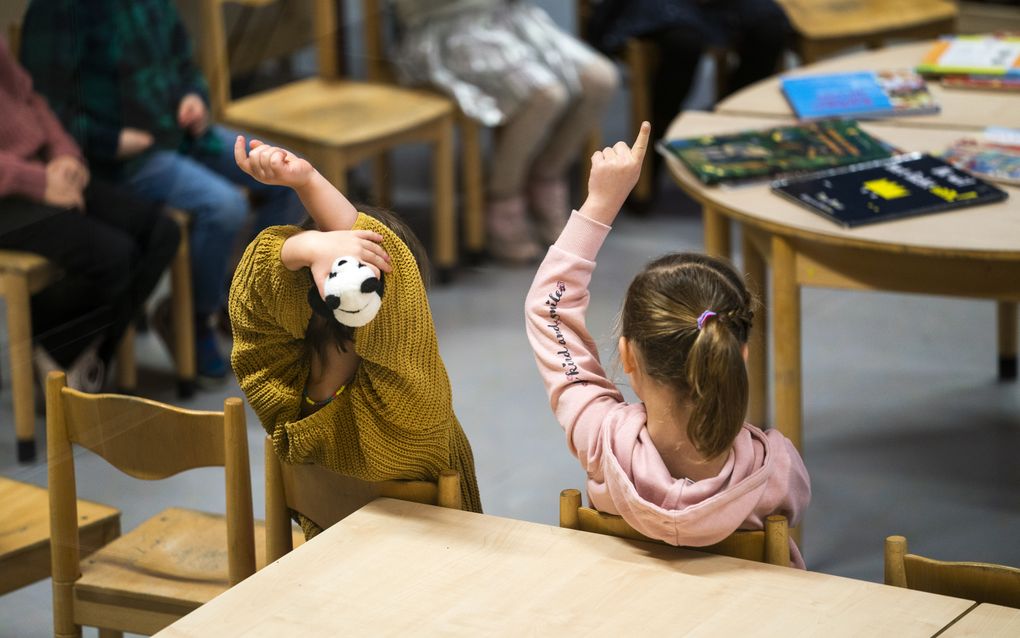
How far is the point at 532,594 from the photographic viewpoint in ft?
4.29

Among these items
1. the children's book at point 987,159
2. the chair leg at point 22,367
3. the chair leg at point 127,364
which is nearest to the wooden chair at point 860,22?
the children's book at point 987,159

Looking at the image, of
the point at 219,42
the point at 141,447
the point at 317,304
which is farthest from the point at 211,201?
the point at 317,304

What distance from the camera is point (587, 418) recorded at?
4.95 ft

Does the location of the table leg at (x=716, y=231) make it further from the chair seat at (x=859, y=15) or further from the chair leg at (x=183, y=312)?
the chair seat at (x=859, y=15)

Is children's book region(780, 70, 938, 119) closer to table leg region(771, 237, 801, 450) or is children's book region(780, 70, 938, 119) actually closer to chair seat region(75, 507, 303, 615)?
table leg region(771, 237, 801, 450)

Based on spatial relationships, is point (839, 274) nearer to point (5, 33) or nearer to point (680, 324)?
point (680, 324)

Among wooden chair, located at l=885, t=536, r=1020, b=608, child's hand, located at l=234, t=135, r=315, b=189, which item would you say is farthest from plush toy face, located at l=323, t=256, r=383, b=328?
wooden chair, located at l=885, t=536, r=1020, b=608

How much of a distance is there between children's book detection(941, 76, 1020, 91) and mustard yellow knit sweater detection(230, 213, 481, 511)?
5.37 feet

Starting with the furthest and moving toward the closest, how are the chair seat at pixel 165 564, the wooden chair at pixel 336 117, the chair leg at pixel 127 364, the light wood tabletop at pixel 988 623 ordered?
the wooden chair at pixel 336 117 → the chair leg at pixel 127 364 → the chair seat at pixel 165 564 → the light wood tabletop at pixel 988 623

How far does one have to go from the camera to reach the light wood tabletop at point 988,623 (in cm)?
121

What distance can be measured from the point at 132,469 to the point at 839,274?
42.0 inches

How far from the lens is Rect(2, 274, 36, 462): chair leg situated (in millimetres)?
2316

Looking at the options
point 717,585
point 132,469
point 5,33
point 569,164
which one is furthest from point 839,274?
point 569,164

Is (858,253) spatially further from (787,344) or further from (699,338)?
(699,338)
